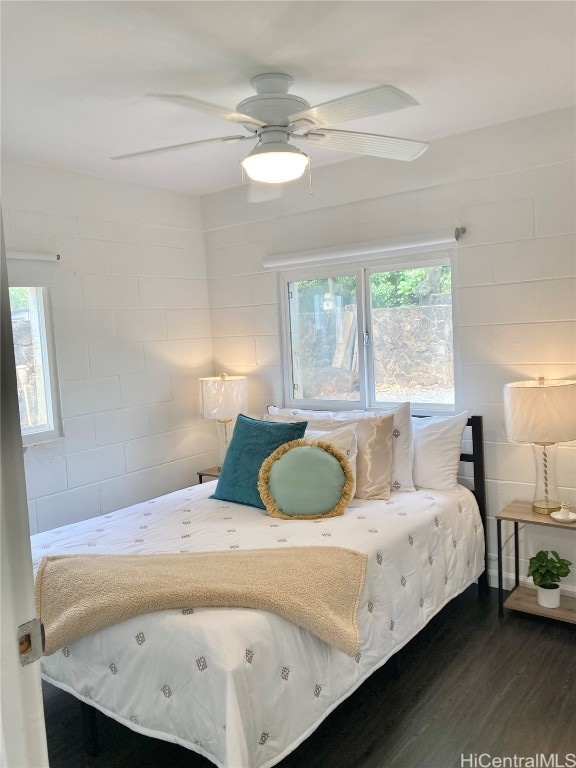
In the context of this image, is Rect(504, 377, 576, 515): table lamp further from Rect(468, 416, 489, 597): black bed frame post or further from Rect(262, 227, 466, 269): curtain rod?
Rect(262, 227, 466, 269): curtain rod

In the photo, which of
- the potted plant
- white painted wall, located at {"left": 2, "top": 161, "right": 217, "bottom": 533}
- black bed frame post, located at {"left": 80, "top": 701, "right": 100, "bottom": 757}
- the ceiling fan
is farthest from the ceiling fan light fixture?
the potted plant

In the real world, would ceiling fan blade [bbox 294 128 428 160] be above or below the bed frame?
above

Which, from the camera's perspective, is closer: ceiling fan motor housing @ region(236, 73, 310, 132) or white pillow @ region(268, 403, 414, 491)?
ceiling fan motor housing @ region(236, 73, 310, 132)

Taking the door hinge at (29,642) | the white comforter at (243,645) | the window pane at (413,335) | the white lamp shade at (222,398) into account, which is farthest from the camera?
the white lamp shade at (222,398)

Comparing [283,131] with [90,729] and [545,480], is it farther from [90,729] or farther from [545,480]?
[90,729]

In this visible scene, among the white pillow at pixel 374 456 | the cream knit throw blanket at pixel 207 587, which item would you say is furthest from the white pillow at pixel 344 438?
the cream knit throw blanket at pixel 207 587

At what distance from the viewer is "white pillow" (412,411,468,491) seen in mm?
3262

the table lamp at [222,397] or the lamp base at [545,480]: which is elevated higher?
the table lamp at [222,397]

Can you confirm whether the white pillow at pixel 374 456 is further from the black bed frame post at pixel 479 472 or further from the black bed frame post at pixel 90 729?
the black bed frame post at pixel 90 729

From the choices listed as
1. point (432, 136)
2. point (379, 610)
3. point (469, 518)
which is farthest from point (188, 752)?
point (432, 136)

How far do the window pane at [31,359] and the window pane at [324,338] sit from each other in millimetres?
1572

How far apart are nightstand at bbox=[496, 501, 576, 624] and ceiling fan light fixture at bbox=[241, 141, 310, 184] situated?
1899 millimetres

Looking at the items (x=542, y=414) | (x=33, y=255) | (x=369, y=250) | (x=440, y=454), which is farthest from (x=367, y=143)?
(x=33, y=255)

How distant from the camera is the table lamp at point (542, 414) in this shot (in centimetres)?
282
